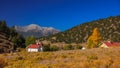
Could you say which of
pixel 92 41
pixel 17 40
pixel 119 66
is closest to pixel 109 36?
pixel 17 40

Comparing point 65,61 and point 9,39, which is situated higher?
point 9,39

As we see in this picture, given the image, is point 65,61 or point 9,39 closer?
point 65,61

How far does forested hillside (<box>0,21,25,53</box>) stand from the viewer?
113 meters

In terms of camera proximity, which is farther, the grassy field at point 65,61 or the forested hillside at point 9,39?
the forested hillside at point 9,39

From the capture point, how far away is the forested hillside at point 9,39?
372 feet

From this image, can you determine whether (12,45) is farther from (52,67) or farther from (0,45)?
(52,67)

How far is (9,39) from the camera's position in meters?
127

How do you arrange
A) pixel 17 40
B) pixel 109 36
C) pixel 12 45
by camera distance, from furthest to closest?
pixel 109 36
pixel 17 40
pixel 12 45

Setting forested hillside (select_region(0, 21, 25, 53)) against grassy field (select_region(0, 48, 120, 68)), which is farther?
forested hillside (select_region(0, 21, 25, 53))

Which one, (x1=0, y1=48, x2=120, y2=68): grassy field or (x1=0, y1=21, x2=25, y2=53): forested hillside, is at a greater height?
(x1=0, y1=21, x2=25, y2=53): forested hillside

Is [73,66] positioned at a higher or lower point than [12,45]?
lower

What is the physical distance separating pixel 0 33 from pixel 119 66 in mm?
121813

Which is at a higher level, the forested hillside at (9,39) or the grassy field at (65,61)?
the forested hillside at (9,39)

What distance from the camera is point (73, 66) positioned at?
18391 millimetres
